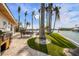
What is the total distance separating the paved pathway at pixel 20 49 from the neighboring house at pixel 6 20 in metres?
0.13

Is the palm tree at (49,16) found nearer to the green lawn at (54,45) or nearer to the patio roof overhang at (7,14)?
the green lawn at (54,45)

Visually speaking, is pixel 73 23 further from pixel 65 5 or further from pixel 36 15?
pixel 36 15

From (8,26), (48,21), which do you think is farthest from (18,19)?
(48,21)

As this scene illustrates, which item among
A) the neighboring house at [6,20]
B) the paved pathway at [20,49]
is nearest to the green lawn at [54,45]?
the paved pathway at [20,49]

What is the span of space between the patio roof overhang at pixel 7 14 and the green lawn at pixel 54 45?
0.27 metres

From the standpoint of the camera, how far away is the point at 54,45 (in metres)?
1.94

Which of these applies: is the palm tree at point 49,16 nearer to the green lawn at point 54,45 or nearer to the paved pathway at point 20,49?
the green lawn at point 54,45

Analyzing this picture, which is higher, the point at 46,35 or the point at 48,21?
the point at 48,21

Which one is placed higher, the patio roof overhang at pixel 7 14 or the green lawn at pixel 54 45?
the patio roof overhang at pixel 7 14

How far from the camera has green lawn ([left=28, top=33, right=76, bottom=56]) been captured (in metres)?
1.93

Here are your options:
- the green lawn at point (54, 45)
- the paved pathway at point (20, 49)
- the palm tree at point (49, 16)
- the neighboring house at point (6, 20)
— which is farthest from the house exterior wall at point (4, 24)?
the palm tree at point (49, 16)

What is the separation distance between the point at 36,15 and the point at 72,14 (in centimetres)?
39

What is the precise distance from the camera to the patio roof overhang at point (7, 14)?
6.22ft

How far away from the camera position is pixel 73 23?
1925mm
